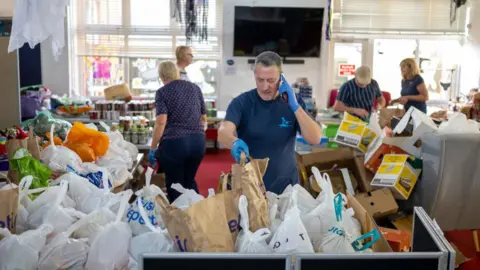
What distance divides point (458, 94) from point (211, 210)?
7.91m

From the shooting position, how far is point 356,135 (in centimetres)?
412

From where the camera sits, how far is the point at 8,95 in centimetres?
425

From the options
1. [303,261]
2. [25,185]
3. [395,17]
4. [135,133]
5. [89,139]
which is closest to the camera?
[303,261]

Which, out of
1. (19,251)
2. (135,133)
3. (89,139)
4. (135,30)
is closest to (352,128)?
(89,139)

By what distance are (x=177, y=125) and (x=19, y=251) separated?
2.54 m

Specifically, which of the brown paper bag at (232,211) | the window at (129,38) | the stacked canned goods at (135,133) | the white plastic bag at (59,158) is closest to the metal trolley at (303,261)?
the brown paper bag at (232,211)

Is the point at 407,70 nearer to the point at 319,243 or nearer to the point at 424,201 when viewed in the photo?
the point at 424,201

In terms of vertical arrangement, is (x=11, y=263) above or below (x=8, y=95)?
below

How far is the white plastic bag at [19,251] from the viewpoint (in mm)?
1792

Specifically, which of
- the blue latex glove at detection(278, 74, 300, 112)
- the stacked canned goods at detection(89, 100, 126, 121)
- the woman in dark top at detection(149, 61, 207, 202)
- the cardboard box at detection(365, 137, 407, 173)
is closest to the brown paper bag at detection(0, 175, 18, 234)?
the blue latex glove at detection(278, 74, 300, 112)

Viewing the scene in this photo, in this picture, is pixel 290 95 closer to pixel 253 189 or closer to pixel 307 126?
pixel 307 126

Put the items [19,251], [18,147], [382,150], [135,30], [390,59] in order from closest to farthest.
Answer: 1. [19,251]
2. [18,147]
3. [382,150]
4. [135,30]
5. [390,59]

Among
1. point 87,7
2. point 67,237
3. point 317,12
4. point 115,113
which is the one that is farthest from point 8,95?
point 317,12

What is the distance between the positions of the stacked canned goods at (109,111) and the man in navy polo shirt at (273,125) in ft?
11.4
